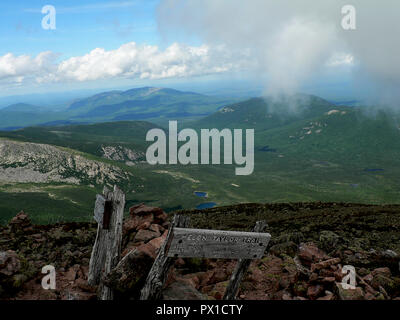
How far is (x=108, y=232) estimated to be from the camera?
33.4 ft

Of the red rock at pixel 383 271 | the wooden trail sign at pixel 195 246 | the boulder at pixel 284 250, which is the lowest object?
the boulder at pixel 284 250

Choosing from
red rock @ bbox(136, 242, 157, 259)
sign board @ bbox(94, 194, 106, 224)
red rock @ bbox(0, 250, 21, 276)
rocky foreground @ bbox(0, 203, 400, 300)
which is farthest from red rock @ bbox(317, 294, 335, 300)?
red rock @ bbox(0, 250, 21, 276)

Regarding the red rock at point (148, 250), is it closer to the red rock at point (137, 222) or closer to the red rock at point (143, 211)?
Answer: the red rock at point (137, 222)

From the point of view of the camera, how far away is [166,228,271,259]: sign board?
7.73 m

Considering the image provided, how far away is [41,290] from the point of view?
37.4 feet

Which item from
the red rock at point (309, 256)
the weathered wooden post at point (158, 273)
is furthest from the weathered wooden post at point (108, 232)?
the red rock at point (309, 256)

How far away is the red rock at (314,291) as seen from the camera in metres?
10.4

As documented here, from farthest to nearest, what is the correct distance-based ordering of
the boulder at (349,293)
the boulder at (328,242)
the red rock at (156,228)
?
1. the boulder at (328,242)
2. the red rock at (156,228)
3. the boulder at (349,293)

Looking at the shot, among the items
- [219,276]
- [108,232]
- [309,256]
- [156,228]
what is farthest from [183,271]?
[309,256]

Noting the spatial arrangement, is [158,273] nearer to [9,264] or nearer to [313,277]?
[313,277]

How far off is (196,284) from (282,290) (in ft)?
11.3

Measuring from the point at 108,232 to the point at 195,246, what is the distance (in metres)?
3.81
